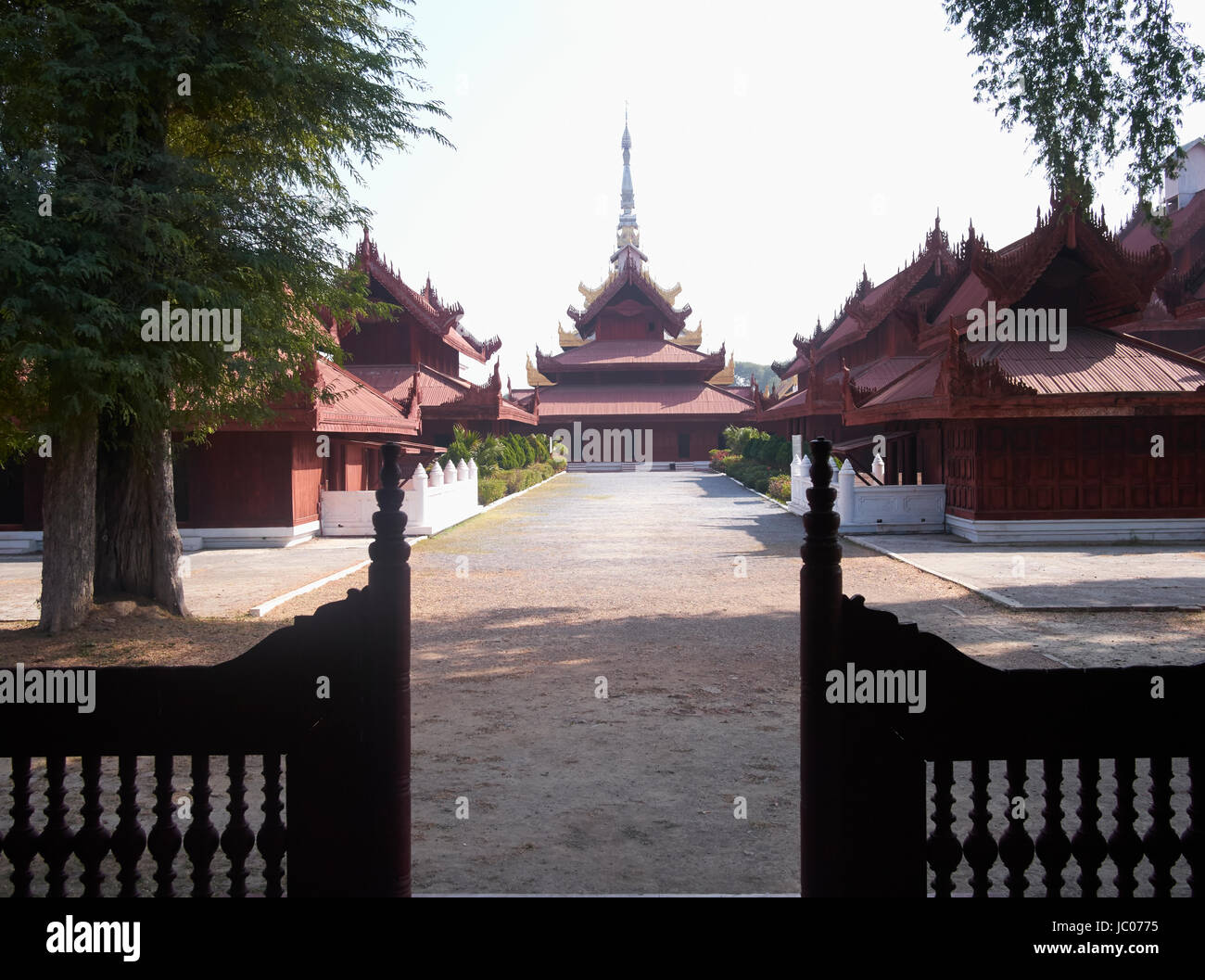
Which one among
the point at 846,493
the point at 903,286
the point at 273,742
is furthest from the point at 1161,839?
the point at 903,286

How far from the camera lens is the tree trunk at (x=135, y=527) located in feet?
33.3

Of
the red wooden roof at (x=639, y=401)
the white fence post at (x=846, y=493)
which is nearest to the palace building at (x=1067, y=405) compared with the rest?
the white fence post at (x=846, y=493)

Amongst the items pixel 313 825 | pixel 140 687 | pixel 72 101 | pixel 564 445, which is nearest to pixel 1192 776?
pixel 313 825

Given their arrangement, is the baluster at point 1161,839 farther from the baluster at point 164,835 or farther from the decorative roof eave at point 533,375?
the decorative roof eave at point 533,375

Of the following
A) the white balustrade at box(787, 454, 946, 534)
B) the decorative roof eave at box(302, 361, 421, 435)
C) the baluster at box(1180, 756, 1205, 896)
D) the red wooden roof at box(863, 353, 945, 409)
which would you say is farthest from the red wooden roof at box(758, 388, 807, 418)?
the baluster at box(1180, 756, 1205, 896)

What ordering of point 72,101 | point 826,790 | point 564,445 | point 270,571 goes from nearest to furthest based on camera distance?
point 826,790 → point 72,101 → point 270,571 → point 564,445

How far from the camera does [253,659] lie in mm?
2643

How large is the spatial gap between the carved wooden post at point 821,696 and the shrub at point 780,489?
2518 centimetres

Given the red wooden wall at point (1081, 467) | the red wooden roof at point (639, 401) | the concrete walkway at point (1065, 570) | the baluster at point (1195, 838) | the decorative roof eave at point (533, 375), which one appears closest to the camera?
the baluster at point (1195, 838)

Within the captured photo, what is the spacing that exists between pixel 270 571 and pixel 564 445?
136 feet

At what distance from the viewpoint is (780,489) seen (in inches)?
1135

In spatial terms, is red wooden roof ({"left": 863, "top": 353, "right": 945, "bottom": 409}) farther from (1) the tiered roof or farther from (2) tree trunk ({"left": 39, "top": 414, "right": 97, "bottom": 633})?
(2) tree trunk ({"left": 39, "top": 414, "right": 97, "bottom": 633})

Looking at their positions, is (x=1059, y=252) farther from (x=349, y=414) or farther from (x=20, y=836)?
(x=20, y=836)
